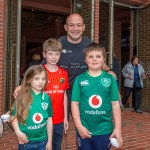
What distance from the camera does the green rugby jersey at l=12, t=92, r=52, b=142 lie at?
102 inches

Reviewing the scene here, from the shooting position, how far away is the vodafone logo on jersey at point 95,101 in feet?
8.61

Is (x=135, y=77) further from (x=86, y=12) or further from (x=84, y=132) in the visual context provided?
(x=84, y=132)

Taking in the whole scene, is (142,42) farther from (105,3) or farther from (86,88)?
(86,88)

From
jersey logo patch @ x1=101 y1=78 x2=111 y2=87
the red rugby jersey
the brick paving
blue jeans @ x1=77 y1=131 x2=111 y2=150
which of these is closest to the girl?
the red rugby jersey

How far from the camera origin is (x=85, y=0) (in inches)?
287

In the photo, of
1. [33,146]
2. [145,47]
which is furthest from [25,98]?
[145,47]

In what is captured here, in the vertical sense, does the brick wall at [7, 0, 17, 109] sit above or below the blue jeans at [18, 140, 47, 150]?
above

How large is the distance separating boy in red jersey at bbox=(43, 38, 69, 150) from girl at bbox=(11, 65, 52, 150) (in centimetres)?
26

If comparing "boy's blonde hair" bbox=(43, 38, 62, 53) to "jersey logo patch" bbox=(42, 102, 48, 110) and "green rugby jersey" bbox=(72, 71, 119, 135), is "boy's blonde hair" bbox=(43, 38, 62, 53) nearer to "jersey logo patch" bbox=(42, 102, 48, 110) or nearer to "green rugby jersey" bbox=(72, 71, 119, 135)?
"green rugby jersey" bbox=(72, 71, 119, 135)

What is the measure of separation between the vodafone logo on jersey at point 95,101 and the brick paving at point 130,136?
211 cm

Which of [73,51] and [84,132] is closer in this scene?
[84,132]

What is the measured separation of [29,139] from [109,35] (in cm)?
539

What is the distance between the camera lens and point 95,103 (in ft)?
8.61

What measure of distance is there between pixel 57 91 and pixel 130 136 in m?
2.89
